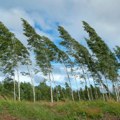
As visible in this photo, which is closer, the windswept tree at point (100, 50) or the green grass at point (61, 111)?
the green grass at point (61, 111)

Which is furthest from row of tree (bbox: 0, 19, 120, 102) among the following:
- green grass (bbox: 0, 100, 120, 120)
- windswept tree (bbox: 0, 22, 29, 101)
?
green grass (bbox: 0, 100, 120, 120)

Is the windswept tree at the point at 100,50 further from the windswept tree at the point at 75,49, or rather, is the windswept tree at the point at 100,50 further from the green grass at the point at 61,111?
the green grass at the point at 61,111

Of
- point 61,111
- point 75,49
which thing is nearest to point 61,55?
point 75,49

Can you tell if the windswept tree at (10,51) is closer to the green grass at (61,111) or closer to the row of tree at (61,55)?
the row of tree at (61,55)

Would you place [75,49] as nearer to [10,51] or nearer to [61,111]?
[10,51]

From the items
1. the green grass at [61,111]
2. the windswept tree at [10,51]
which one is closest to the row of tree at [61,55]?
the windswept tree at [10,51]

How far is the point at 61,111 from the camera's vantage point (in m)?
17.4

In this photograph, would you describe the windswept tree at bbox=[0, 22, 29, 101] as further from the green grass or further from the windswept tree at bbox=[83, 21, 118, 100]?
the green grass

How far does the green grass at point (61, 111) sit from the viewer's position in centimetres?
1617

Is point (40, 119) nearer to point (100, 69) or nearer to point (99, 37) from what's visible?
point (99, 37)

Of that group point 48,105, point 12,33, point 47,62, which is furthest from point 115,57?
point 48,105

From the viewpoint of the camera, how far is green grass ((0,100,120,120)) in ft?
53.1

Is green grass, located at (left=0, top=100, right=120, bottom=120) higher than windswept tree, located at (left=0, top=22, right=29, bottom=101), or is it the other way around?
windswept tree, located at (left=0, top=22, right=29, bottom=101)

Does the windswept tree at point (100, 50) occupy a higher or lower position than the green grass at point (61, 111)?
higher
